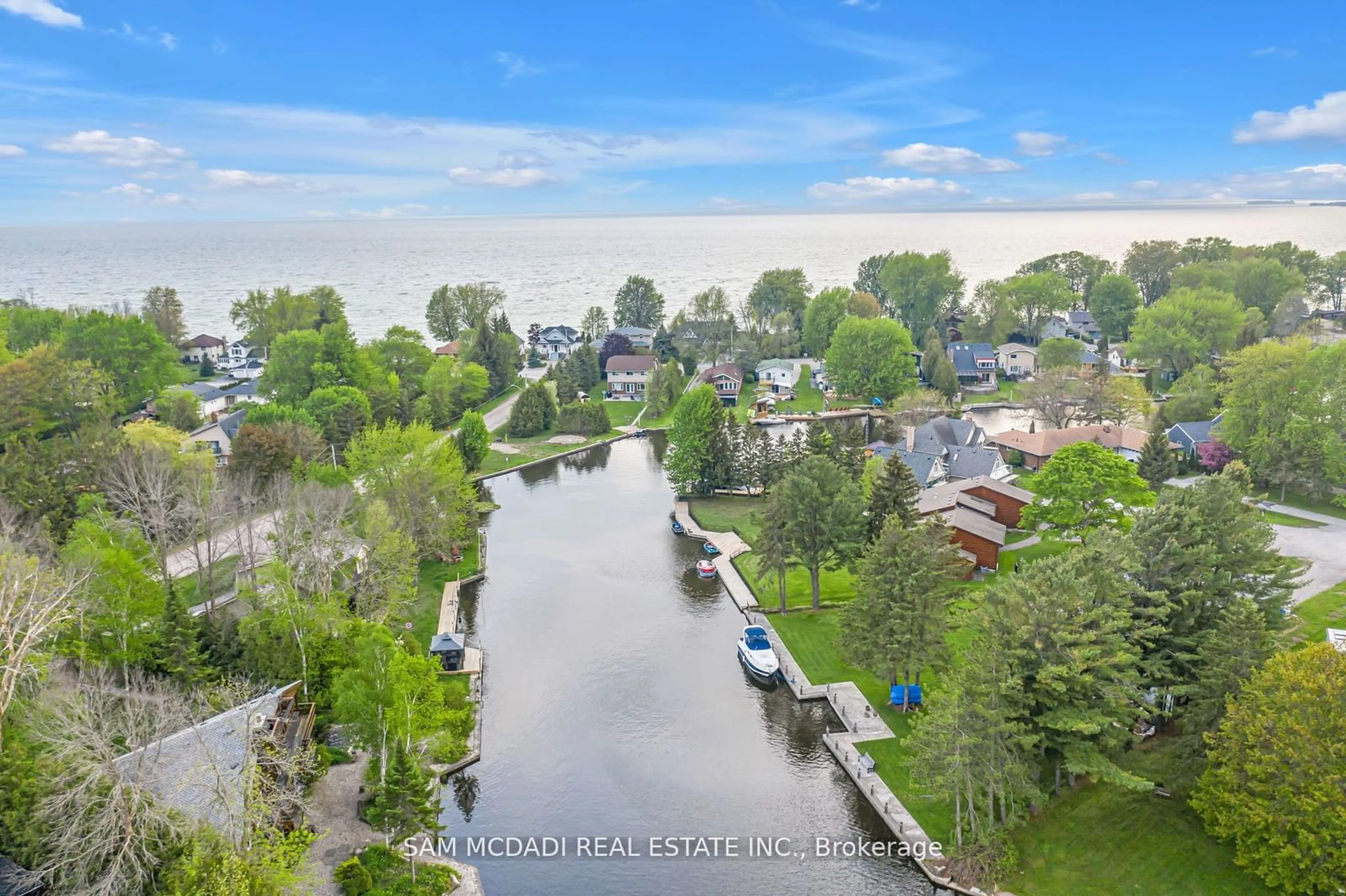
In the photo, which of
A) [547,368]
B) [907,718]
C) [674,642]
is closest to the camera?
[907,718]

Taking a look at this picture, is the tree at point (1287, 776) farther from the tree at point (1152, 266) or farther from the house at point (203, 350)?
the tree at point (1152, 266)

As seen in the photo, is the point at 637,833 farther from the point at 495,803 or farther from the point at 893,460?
the point at 893,460

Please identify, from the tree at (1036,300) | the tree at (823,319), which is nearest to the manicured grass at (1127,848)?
the tree at (823,319)

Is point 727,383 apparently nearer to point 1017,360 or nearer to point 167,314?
point 1017,360

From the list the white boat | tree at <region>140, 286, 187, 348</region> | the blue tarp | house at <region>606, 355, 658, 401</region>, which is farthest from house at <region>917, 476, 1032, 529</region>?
tree at <region>140, 286, 187, 348</region>

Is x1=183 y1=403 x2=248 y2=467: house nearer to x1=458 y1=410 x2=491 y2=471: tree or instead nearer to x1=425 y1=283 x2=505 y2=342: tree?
x1=458 y1=410 x2=491 y2=471: tree

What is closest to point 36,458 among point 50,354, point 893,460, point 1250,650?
point 50,354
